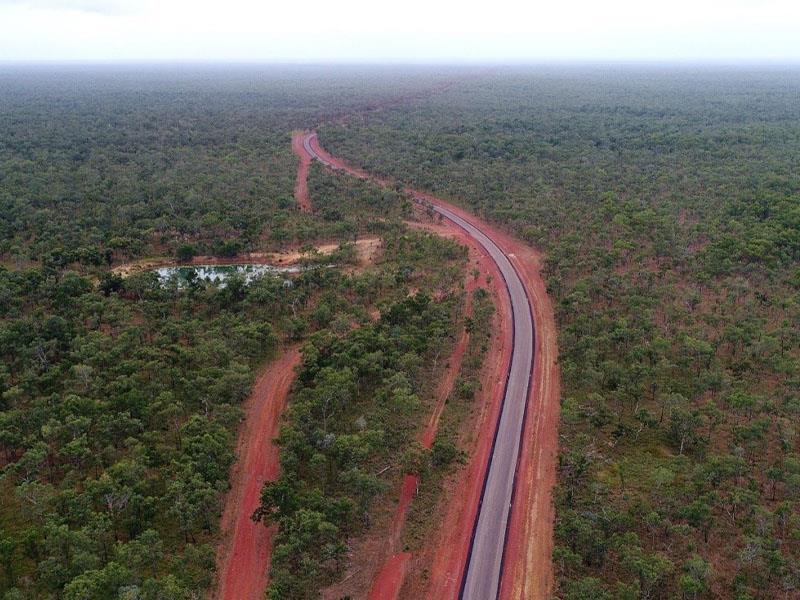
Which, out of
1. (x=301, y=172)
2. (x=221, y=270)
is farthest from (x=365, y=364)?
(x=301, y=172)

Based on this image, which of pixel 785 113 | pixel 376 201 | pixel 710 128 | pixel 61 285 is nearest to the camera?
pixel 61 285

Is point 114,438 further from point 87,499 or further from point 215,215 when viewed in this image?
point 215,215

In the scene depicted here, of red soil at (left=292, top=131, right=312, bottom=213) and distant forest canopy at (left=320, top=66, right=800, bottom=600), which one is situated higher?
red soil at (left=292, top=131, right=312, bottom=213)

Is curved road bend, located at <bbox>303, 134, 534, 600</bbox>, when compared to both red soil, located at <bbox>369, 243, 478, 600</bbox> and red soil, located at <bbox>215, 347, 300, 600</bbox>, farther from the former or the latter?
red soil, located at <bbox>215, 347, 300, 600</bbox>

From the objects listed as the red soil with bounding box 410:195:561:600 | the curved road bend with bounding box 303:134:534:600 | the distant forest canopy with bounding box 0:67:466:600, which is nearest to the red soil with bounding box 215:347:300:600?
the distant forest canopy with bounding box 0:67:466:600

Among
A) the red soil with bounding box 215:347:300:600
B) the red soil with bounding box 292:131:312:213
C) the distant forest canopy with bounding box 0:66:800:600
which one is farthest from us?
the red soil with bounding box 292:131:312:213

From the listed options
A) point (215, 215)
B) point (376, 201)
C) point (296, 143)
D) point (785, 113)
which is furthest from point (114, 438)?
point (785, 113)

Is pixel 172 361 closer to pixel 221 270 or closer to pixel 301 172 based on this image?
pixel 221 270
